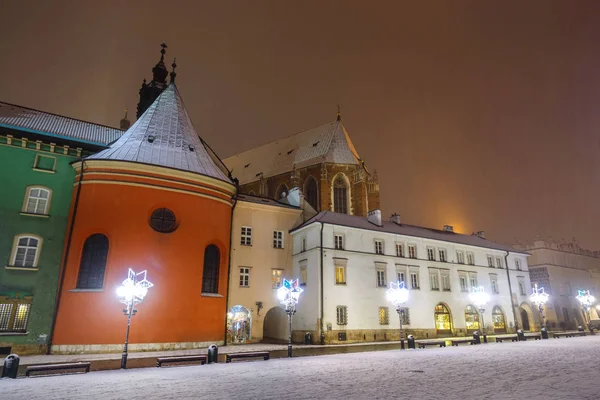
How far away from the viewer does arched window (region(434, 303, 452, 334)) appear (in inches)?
1316

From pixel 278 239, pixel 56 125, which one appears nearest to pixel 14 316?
pixel 56 125

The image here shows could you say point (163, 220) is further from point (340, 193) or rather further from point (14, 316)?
point (340, 193)

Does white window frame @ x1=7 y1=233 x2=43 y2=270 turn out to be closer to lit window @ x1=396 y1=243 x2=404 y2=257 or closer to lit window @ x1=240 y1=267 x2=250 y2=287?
lit window @ x1=240 y1=267 x2=250 y2=287

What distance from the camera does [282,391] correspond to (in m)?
9.62

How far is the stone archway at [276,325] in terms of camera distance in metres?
30.4

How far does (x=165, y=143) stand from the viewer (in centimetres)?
2641

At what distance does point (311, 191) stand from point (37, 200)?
29.3m

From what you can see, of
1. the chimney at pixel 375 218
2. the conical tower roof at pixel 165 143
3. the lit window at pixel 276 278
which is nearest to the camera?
the conical tower roof at pixel 165 143

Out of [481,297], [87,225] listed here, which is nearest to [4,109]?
[87,225]

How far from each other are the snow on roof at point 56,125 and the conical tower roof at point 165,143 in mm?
2694

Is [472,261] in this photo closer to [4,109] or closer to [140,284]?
[140,284]

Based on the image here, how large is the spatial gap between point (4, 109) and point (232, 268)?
2040cm

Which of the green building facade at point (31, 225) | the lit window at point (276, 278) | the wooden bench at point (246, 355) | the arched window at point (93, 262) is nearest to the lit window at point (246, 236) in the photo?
the lit window at point (276, 278)

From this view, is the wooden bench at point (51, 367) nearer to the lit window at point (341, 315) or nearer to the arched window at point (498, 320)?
the lit window at point (341, 315)
